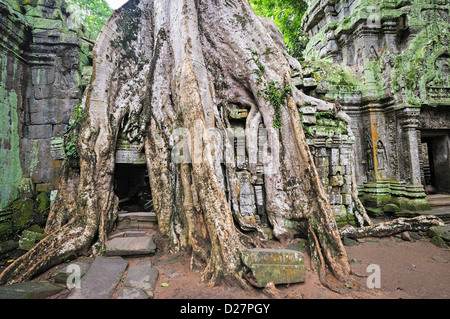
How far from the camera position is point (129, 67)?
3951mm

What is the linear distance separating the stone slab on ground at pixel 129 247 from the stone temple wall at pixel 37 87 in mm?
2566

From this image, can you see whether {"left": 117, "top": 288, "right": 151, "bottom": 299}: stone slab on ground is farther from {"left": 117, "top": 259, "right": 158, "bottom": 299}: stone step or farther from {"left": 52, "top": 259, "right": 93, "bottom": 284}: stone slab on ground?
{"left": 52, "top": 259, "right": 93, "bottom": 284}: stone slab on ground

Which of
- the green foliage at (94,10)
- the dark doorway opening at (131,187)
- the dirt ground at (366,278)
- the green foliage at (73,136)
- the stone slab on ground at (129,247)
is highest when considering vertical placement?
the green foliage at (94,10)

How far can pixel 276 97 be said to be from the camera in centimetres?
343

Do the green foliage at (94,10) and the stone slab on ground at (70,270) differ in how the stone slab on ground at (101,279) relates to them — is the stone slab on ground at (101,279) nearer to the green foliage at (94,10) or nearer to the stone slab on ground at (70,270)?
the stone slab on ground at (70,270)

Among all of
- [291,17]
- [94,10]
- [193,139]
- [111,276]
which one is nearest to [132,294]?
[111,276]

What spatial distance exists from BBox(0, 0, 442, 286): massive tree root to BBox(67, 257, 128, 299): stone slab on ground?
0.45 metres

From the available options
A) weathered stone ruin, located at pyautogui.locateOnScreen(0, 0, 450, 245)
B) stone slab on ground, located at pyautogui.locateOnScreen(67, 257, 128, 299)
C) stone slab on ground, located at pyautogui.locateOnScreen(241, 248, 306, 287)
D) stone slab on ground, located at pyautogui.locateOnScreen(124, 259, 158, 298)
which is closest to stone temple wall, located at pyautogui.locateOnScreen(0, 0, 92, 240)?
weathered stone ruin, located at pyautogui.locateOnScreen(0, 0, 450, 245)

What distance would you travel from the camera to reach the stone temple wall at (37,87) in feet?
14.2

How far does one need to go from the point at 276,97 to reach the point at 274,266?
2352 mm

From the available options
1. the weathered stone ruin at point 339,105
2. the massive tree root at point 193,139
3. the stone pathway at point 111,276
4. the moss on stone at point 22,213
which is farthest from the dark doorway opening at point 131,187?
the stone pathway at point 111,276

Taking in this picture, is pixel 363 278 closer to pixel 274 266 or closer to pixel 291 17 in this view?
pixel 274 266
